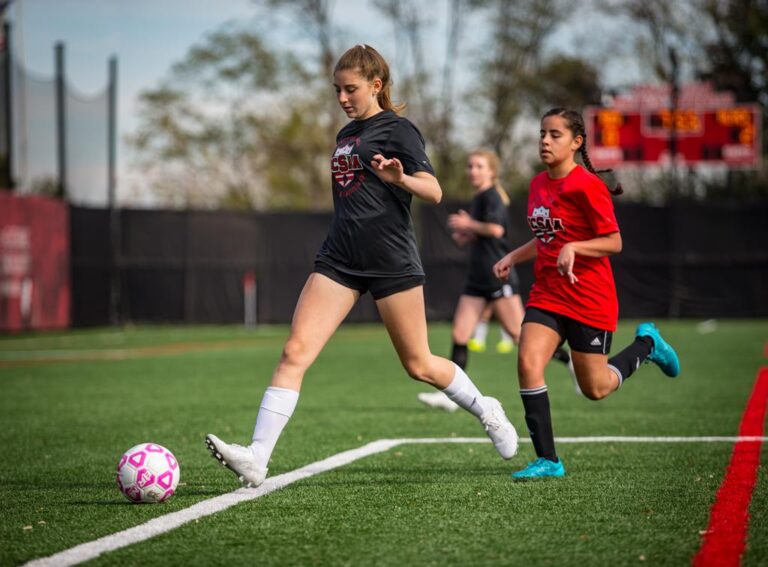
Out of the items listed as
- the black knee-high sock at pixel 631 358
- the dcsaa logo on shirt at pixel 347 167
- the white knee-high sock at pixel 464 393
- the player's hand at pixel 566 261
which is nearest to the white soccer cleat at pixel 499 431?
the white knee-high sock at pixel 464 393

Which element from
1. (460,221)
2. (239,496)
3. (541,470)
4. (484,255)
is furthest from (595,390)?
(484,255)

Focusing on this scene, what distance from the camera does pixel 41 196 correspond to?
24828mm

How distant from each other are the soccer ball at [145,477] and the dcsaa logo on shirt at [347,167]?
1.55 metres

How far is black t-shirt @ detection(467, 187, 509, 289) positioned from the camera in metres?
10.1

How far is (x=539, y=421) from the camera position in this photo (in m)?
5.91

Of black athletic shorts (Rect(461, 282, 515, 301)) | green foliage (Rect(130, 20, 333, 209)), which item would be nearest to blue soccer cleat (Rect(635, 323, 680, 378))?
black athletic shorts (Rect(461, 282, 515, 301))

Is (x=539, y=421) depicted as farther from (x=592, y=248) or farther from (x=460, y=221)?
(x=460, y=221)

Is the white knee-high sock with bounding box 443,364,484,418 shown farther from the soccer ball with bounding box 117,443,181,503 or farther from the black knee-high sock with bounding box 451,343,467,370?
the black knee-high sock with bounding box 451,343,467,370

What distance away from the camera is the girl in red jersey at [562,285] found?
230 inches

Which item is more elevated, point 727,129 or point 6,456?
point 727,129

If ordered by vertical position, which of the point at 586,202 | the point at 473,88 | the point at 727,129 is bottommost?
the point at 586,202

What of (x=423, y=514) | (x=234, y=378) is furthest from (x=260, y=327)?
(x=423, y=514)

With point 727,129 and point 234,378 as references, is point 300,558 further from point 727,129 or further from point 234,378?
point 727,129

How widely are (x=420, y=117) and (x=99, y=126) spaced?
57.4ft
